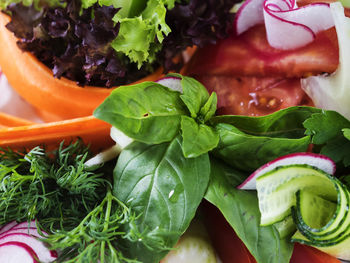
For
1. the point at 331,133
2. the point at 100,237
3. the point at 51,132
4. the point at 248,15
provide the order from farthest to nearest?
the point at 248,15, the point at 51,132, the point at 331,133, the point at 100,237

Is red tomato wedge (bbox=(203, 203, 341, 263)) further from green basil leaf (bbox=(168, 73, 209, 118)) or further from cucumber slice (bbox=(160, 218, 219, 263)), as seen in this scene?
green basil leaf (bbox=(168, 73, 209, 118))

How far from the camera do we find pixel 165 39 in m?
1.13

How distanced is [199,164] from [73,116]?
465mm

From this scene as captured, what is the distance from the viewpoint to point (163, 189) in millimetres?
892

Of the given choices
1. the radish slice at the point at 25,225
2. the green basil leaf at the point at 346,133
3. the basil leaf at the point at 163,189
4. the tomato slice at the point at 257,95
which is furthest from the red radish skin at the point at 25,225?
the green basil leaf at the point at 346,133

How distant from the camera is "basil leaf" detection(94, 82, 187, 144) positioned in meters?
0.81

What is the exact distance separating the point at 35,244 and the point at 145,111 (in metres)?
0.36

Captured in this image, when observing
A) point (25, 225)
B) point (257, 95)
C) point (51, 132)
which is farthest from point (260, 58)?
point (25, 225)

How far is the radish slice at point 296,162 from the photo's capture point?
875 mm

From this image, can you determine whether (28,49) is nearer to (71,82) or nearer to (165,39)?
(71,82)

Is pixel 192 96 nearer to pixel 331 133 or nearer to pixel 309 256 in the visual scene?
pixel 331 133

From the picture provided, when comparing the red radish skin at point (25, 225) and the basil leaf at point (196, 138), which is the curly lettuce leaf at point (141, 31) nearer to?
the basil leaf at point (196, 138)

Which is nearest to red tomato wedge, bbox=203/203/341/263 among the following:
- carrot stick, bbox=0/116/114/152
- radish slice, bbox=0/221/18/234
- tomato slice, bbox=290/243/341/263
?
tomato slice, bbox=290/243/341/263

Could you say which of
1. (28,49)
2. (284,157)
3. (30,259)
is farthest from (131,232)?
(28,49)
